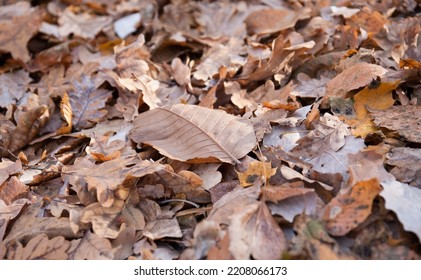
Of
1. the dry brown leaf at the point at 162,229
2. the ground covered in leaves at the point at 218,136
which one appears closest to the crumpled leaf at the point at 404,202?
the ground covered in leaves at the point at 218,136

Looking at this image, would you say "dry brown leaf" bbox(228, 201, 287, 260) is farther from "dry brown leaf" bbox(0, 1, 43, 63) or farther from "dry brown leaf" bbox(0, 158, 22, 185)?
"dry brown leaf" bbox(0, 1, 43, 63)

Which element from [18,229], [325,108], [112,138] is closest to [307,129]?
[325,108]

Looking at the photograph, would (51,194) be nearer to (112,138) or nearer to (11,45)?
(112,138)

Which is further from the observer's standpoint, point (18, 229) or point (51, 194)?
point (51, 194)

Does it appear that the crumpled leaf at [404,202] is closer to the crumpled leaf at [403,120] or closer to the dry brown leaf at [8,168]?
the crumpled leaf at [403,120]

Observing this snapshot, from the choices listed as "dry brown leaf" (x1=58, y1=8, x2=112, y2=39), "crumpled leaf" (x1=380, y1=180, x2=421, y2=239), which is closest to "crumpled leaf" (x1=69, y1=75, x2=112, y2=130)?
"dry brown leaf" (x1=58, y1=8, x2=112, y2=39)

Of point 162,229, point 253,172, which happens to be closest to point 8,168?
point 162,229

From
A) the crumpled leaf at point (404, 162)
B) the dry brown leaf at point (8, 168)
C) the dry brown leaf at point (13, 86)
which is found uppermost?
the crumpled leaf at point (404, 162)
